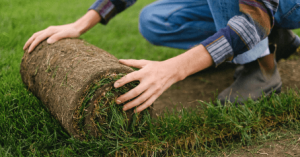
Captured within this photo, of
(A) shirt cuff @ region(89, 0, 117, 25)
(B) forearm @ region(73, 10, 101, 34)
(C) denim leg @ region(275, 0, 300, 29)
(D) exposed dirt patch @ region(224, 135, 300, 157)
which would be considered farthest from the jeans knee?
(D) exposed dirt patch @ region(224, 135, 300, 157)

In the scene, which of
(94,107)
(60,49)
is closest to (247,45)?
(94,107)

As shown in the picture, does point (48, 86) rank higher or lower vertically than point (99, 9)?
lower

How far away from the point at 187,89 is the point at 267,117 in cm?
88

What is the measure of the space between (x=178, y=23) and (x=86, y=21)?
0.97m

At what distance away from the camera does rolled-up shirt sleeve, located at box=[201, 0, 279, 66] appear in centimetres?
144

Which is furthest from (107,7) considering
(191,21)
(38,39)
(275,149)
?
(275,149)

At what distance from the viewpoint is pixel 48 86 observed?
1541 millimetres

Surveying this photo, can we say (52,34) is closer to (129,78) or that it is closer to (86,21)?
(86,21)

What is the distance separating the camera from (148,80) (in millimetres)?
1329

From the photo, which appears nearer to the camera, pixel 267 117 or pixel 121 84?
pixel 121 84

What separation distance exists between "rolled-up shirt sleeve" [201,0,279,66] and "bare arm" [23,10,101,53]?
42.6 inches

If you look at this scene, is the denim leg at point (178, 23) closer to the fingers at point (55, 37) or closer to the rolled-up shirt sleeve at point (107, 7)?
the rolled-up shirt sleeve at point (107, 7)

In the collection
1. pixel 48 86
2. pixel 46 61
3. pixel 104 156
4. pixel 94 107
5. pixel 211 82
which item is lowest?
pixel 211 82

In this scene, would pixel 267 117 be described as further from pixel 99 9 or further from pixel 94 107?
pixel 99 9
